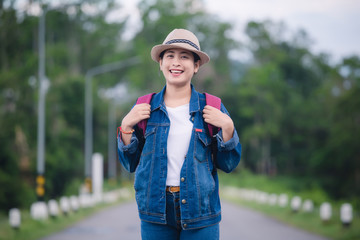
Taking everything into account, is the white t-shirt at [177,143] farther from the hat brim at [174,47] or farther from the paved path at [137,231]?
the paved path at [137,231]

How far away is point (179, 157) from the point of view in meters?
3.59

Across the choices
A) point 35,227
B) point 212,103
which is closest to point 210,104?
point 212,103

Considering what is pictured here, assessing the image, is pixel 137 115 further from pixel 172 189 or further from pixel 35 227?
pixel 35 227

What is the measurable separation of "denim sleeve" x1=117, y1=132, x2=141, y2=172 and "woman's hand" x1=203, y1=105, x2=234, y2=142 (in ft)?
1.54

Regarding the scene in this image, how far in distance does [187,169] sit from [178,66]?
68 centimetres

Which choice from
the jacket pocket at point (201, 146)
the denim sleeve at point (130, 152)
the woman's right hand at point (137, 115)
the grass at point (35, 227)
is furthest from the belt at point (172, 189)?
the grass at point (35, 227)

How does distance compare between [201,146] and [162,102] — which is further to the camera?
[162,102]

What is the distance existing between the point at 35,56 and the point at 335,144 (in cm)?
2660

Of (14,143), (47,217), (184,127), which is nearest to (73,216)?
(47,217)

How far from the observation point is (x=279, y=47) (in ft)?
210

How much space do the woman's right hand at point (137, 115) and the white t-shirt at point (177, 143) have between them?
154 mm

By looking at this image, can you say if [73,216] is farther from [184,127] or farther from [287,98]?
[287,98]

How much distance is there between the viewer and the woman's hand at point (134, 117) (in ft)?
11.9

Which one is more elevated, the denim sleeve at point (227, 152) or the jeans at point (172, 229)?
the denim sleeve at point (227, 152)
